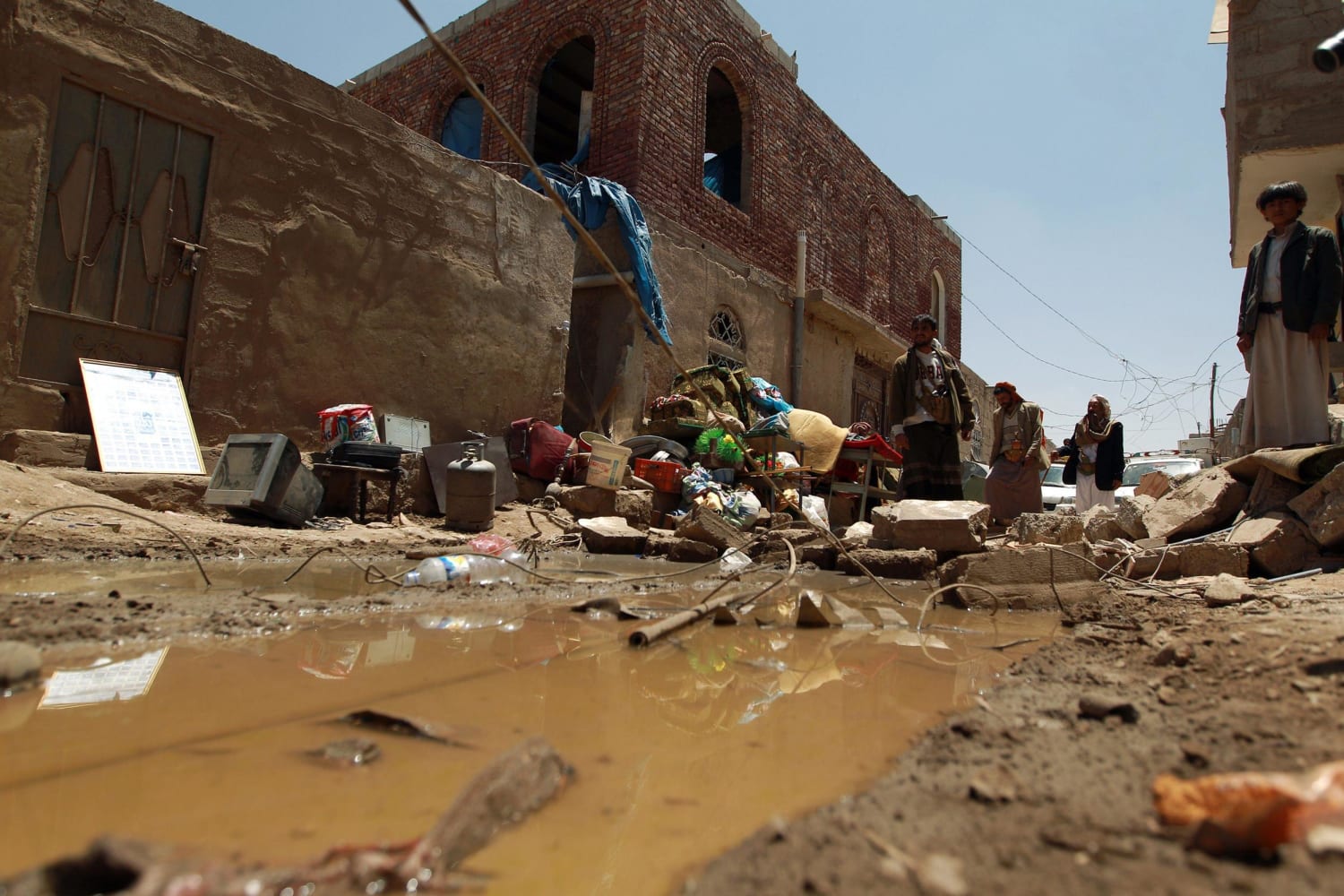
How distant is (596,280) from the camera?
31.1ft

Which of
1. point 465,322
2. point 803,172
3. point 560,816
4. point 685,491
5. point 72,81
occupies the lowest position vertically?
point 560,816

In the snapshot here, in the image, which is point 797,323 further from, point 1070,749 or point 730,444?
point 1070,749

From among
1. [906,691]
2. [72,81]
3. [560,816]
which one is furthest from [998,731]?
[72,81]

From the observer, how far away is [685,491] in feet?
24.9

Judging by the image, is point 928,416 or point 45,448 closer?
point 45,448

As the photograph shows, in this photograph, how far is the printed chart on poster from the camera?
496cm

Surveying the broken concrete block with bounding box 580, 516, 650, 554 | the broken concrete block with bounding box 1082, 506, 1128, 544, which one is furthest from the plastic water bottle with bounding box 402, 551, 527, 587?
the broken concrete block with bounding box 1082, 506, 1128, 544

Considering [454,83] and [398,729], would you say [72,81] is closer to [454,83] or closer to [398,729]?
[398,729]

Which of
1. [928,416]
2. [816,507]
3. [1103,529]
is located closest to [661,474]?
[816,507]

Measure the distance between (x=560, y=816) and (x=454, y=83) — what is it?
13.0m

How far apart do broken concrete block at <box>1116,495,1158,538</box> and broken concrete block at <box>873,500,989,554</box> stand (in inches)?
32.3

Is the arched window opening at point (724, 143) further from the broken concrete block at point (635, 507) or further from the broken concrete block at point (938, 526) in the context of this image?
the broken concrete block at point (938, 526)

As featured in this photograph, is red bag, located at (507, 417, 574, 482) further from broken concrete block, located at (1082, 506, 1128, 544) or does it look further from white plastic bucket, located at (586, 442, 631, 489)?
broken concrete block, located at (1082, 506, 1128, 544)

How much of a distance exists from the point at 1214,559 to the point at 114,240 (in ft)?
23.5
